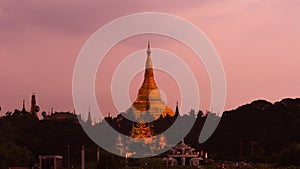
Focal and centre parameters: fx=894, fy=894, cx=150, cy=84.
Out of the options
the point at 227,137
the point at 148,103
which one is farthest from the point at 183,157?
the point at 148,103

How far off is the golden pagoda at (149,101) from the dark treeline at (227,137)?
2019 centimetres

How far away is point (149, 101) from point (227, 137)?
4430cm

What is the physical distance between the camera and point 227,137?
119m

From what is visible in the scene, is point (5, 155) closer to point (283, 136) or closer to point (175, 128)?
point (283, 136)

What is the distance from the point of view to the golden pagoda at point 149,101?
524 ft

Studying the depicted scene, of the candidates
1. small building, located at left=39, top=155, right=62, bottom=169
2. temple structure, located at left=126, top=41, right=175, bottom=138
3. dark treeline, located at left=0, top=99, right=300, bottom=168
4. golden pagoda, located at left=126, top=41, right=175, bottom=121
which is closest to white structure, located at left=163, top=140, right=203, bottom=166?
dark treeline, located at left=0, top=99, right=300, bottom=168

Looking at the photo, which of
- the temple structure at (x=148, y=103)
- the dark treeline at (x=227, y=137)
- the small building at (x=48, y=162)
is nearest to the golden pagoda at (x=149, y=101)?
the temple structure at (x=148, y=103)

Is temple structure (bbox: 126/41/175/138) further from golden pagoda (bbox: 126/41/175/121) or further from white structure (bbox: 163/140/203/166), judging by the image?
white structure (bbox: 163/140/203/166)

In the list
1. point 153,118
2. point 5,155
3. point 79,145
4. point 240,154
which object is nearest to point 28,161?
point 5,155

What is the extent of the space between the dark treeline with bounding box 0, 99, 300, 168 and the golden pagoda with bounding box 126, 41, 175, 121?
20.2 metres

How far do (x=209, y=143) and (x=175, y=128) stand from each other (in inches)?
929

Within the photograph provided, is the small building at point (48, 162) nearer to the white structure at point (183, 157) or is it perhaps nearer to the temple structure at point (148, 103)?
the white structure at point (183, 157)

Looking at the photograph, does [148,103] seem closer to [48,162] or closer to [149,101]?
[149,101]

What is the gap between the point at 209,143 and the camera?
121 m
